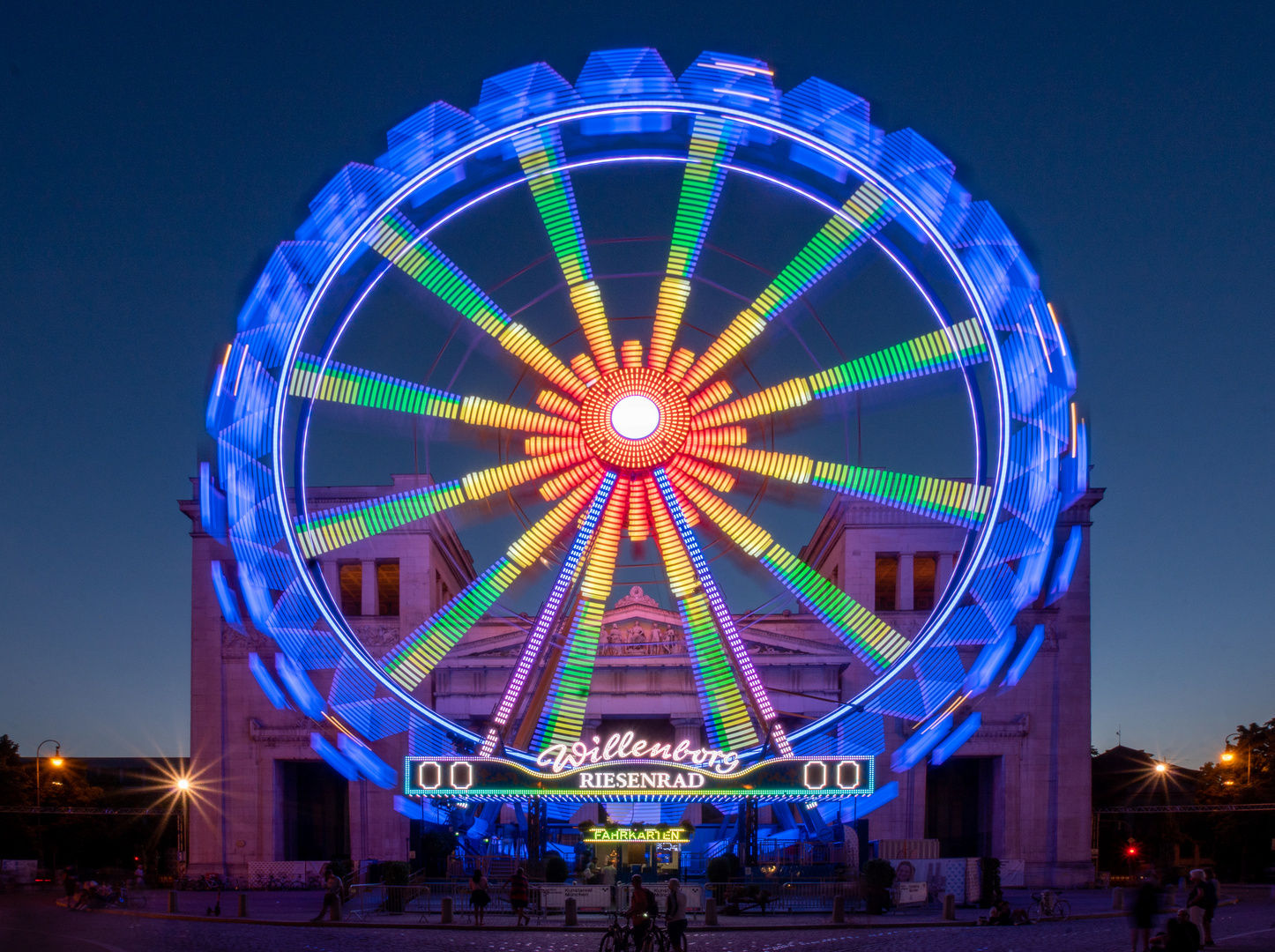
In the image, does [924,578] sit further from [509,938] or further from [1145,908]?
[1145,908]

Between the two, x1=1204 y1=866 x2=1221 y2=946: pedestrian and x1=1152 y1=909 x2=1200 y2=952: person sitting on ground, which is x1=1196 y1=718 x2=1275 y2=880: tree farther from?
x1=1152 y1=909 x2=1200 y2=952: person sitting on ground

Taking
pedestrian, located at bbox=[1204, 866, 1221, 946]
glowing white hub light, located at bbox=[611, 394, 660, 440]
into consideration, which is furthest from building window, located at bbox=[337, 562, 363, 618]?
pedestrian, located at bbox=[1204, 866, 1221, 946]

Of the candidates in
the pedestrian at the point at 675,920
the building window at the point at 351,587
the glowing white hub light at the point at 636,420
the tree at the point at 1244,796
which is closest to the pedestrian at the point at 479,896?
the pedestrian at the point at 675,920

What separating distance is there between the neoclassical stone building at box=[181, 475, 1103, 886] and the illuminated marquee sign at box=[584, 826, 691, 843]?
13.2 metres

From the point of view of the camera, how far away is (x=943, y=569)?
167ft

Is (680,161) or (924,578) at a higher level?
(680,161)

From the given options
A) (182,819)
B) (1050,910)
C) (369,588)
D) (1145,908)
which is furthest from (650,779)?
(182,819)

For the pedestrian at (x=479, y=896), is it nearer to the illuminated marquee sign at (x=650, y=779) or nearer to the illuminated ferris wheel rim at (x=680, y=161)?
the illuminated marquee sign at (x=650, y=779)

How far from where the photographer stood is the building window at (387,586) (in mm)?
53938

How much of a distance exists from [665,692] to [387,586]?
1125cm

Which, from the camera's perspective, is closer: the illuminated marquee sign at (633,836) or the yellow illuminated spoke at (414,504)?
the yellow illuminated spoke at (414,504)

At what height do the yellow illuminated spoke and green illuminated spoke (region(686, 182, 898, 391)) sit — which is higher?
green illuminated spoke (region(686, 182, 898, 391))

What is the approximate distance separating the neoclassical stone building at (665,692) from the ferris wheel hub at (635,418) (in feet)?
69.4

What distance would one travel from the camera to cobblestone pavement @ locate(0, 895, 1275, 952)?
2295cm
